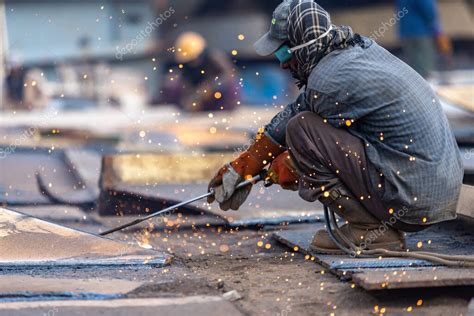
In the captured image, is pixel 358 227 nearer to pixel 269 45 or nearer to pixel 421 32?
pixel 269 45

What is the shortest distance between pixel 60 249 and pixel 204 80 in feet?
32.1

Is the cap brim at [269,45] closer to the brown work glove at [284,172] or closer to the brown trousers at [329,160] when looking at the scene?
the brown trousers at [329,160]

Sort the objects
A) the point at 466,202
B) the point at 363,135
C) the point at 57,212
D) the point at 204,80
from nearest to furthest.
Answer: the point at 363,135 → the point at 466,202 → the point at 57,212 → the point at 204,80

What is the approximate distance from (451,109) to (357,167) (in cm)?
553

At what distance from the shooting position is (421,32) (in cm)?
1082

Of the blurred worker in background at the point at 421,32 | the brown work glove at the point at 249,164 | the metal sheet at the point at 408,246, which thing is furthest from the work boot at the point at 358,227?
the blurred worker in background at the point at 421,32

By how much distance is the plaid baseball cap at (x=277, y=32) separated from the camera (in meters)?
4.23

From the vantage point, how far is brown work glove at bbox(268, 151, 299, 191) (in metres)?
4.34

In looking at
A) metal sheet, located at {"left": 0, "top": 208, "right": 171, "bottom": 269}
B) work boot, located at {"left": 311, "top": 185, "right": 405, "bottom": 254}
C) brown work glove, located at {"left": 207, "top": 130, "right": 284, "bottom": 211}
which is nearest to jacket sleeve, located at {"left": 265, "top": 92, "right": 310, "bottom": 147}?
brown work glove, located at {"left": 207, "top": 130, "right": 284, "bottom": 211}

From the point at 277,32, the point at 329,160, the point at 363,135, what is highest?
the point at 277,32

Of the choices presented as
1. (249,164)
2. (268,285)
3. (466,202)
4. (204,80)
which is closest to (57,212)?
(249,164)

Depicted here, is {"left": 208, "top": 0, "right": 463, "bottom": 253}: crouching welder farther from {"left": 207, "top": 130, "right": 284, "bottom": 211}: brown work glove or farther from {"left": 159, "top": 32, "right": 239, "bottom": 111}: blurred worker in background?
{"left": 159, "top": 32, "right": 239, "bottom": 111}: blurred worker in background

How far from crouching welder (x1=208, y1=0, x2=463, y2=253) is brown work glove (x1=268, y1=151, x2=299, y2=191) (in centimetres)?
A: 2

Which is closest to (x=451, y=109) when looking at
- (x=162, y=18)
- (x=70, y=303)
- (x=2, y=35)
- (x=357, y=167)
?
(x=357, y=167)
